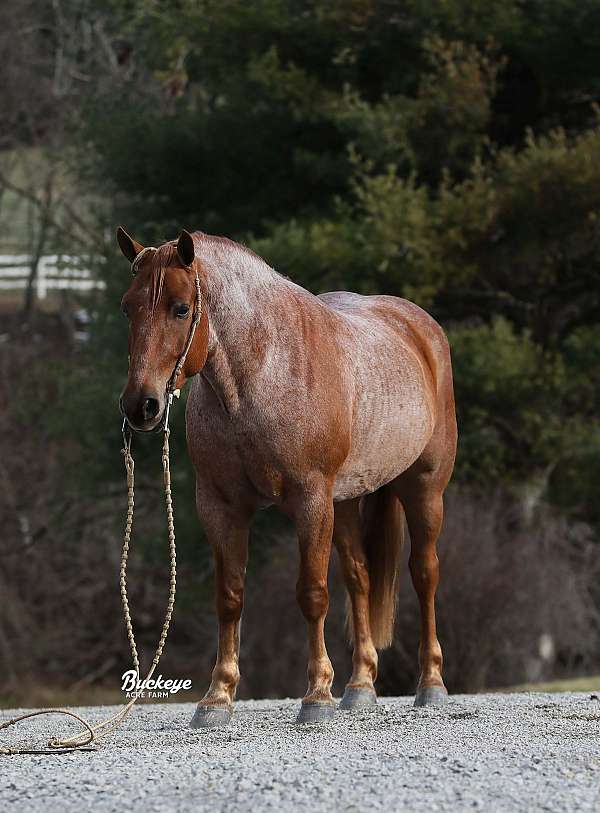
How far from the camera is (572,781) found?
418 cm

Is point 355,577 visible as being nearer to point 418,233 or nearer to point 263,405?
point 263,405

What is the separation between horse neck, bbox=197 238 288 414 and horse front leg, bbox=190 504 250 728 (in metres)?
0.54

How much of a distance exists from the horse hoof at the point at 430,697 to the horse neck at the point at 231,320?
212cm

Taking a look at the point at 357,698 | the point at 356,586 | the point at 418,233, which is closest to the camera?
the point at 357,698

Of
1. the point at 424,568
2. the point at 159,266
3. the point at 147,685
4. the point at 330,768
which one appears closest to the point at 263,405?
the point at 159,266

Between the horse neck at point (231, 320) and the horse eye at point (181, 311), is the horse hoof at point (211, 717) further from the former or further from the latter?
the horse eye at point (181, 311)

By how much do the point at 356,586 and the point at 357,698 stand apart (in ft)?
1.88

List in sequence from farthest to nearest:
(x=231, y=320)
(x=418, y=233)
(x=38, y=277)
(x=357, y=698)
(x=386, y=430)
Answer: (x=38, y=277), (x=418, y=233), (x=357, y=698), (x=386, y=430), (x=231, y=320)

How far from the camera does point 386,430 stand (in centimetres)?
621

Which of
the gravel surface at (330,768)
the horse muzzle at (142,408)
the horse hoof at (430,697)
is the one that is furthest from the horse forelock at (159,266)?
the horse hoof at (430,697)

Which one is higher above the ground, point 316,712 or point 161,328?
point 161,328

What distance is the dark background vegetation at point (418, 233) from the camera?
13.6 m

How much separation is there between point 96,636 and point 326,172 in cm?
805

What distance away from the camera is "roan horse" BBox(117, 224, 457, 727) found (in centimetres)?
518
